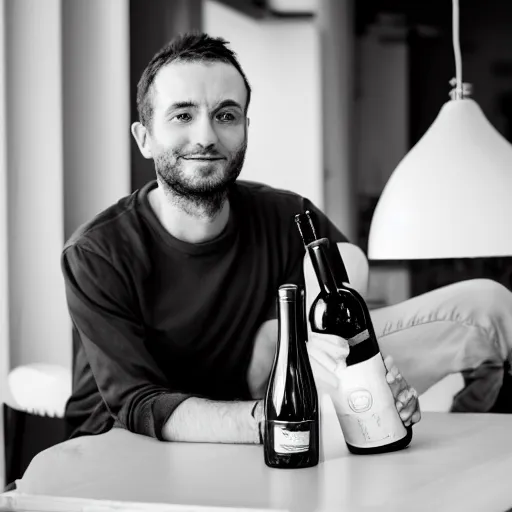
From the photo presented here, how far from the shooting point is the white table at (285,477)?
3.47 ft

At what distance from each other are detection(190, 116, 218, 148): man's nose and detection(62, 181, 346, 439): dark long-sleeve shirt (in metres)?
0.13

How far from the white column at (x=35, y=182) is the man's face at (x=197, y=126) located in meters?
0.19

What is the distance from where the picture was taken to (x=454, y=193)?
1.44m

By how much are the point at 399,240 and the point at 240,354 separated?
0.39m

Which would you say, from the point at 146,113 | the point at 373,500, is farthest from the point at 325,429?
the point at 146,113

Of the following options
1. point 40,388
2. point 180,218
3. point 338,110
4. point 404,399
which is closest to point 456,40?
point 338,110

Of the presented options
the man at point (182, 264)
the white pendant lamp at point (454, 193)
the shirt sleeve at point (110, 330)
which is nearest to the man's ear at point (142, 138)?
the man at point (182, 264)

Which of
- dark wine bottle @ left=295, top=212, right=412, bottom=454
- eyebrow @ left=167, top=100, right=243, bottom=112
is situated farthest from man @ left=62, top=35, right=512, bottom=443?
dark wine bottle @ left=295, top=212, right=412, bottom=454

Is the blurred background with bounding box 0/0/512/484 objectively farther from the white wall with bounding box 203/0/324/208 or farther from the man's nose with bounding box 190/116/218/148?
the man's nose with bounding box 190/116/218/148

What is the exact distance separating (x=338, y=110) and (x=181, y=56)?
0.33 m

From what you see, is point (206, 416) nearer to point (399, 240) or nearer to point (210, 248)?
point (210, 248)

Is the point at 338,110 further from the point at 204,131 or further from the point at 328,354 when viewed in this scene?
the point at 328,354

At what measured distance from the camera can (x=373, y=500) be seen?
1.04m

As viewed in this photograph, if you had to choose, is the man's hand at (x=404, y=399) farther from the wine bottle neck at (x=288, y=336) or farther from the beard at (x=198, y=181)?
the beard at (x=198, y=181)
